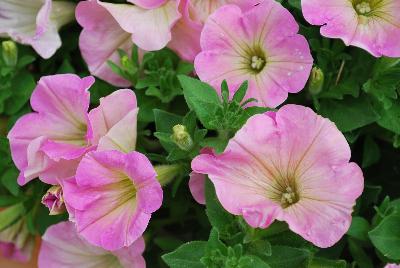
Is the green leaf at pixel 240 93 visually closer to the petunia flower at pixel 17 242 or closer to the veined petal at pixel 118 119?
the veined petal at pixel 118 119

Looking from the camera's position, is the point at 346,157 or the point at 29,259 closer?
the point at 346,157

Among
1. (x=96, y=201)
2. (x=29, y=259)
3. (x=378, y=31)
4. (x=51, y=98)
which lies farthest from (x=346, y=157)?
(x=29, y=259)

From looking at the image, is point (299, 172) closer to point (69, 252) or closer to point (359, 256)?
point (359, 256)

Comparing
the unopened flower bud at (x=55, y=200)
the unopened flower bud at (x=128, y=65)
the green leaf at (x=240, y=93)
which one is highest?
the green leaf at (x=240, y=93)

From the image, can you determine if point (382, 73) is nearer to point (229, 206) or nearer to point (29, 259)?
point (229, 206)

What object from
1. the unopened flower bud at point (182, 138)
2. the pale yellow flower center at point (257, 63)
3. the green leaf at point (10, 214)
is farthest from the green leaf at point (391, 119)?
the green leaf at point (10, 214)

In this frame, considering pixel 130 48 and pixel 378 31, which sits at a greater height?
pixel 378 31
